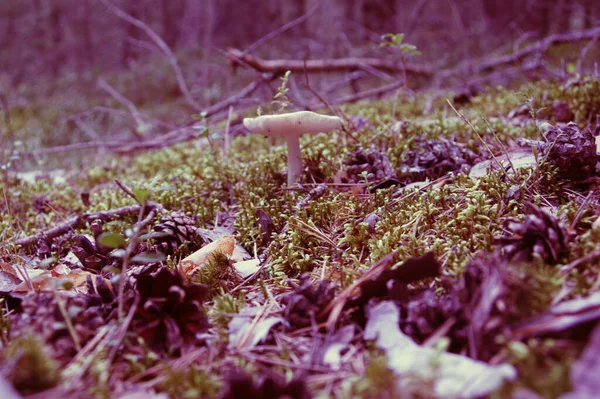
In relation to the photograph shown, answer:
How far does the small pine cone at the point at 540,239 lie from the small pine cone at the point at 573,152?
0.68m

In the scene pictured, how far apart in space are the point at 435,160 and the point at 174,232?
1.54 meters

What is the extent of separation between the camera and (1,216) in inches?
118

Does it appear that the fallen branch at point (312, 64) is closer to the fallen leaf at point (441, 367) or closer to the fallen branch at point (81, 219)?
the fallen branch at point (81, 219)

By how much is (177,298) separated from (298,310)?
0.39 meters

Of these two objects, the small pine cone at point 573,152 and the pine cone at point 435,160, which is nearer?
the small pine cone at point 573,152

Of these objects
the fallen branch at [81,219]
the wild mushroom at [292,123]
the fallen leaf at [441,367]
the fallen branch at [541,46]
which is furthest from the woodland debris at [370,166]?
the fallen branch at [541,46]

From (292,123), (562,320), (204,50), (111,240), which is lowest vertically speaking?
(562,320)

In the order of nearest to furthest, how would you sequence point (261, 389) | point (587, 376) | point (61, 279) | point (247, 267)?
point (587, 376) → point (261, 389) → point (61, 279) → point (247, 267)

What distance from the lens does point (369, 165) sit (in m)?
2.64

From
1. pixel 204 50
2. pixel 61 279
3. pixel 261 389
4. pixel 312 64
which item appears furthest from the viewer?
pixel 204 50

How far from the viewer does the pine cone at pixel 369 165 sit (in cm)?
255

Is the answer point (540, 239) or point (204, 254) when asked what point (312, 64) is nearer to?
point (204, 254)

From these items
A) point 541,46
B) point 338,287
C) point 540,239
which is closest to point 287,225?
point 338,287

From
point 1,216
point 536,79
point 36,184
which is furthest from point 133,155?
point 536,79
